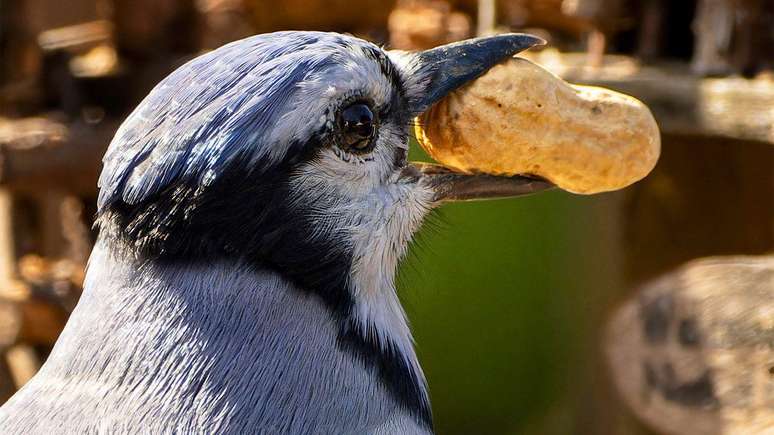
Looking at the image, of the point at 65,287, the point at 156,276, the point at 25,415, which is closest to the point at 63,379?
the point at 25,415

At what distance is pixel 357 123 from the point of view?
1715 millimetres

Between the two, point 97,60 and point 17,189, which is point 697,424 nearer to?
point 17,189

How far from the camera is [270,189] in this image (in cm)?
163

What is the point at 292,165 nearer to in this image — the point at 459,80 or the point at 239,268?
the point at 239,268

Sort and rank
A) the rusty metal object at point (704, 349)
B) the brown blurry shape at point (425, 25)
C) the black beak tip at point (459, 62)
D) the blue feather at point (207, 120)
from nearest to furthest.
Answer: the blue feather at point (207, 120) < the black beak tip at point (459, 62) < the rusty metal object at point (704, 349) < the brown blurry shape at point (425, 25)

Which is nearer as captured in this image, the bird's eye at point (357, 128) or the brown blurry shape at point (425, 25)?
the bird's eye at point (357, 128)

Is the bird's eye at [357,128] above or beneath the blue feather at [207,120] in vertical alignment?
beneath

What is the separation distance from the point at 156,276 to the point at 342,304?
0.29 m

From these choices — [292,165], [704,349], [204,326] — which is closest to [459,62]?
[292,165]

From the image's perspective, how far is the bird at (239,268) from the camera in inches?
61.1

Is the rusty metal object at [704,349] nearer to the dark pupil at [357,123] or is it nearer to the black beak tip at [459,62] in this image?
the black beak tip at [459,62]

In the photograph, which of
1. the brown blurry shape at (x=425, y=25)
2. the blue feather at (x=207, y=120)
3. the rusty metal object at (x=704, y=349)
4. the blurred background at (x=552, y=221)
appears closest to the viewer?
the blue feather at (x=207, y=120)

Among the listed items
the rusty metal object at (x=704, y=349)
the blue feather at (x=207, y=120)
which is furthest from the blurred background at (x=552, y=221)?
the blue feather at (x=207, y=120)

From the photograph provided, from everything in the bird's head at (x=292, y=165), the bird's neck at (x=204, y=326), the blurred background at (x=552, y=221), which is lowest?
the blurred background at (x=552, y=221)
